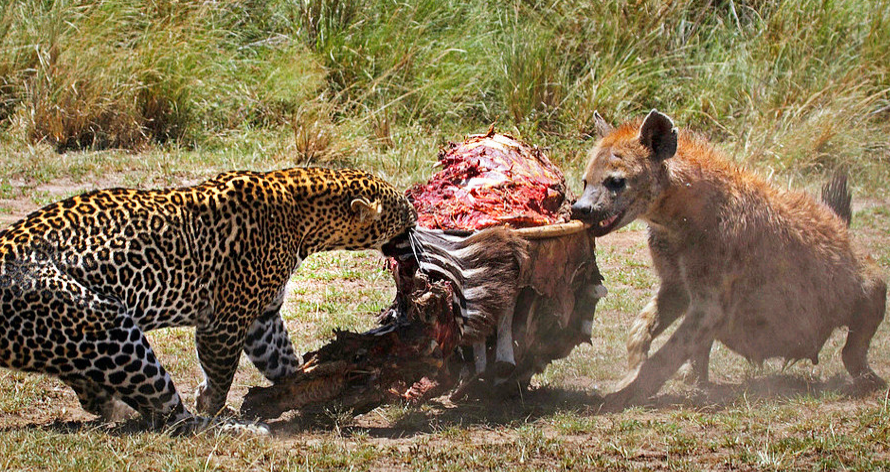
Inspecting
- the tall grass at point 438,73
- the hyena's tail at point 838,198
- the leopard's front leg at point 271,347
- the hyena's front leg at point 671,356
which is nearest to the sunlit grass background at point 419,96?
the tall grass at point 438,73

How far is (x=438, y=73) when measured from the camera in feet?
41.3

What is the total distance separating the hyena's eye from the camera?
606 cm

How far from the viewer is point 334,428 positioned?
5469 millimetres

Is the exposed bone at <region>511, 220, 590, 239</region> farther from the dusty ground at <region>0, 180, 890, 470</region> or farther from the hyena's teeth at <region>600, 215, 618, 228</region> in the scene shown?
the dusty ground at <region>0, 180, 890, 470</region>

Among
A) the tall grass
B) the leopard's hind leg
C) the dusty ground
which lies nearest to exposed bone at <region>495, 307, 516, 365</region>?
the dusty ground

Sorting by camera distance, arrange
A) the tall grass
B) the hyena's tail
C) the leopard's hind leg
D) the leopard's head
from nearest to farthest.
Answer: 1. the leopard's hind leg
2. the leopard's head
3. the hyena's tail
4. the tall grass

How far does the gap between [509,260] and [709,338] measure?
4.62 feet

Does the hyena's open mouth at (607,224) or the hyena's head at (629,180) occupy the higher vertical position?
the hyena's head at (629,180)

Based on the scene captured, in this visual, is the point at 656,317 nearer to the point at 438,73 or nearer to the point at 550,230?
the point at 550,230

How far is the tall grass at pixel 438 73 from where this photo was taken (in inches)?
441

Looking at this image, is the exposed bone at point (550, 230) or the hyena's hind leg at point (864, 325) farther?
the hyena's hind leg at point (864, 325)

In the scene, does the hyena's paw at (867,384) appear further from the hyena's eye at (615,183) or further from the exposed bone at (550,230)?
the exposed bone at (550,230)

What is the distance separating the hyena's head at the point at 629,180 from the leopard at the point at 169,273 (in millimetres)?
1098

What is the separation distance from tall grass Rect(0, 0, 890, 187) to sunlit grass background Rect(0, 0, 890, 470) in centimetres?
3
